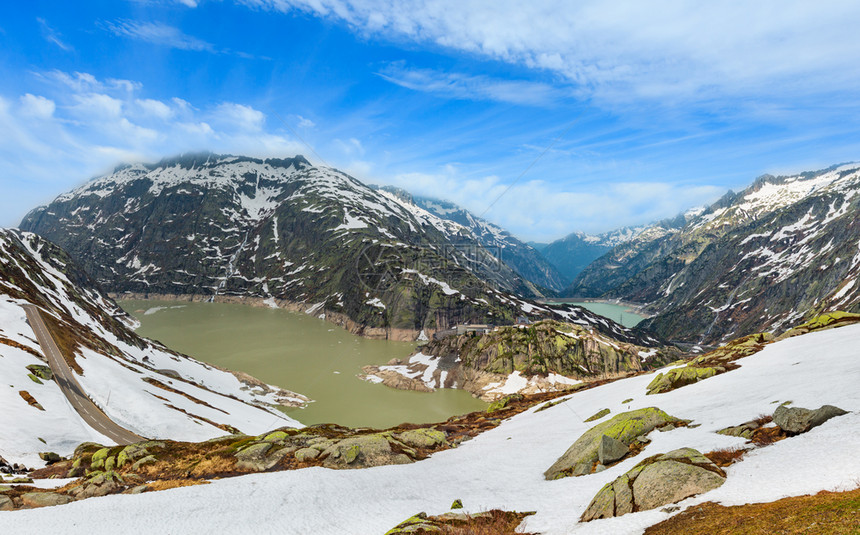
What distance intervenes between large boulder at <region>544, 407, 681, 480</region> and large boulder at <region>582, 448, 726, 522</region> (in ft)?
16.5

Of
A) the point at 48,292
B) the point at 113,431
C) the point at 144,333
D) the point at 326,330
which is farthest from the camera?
the point at 326,330

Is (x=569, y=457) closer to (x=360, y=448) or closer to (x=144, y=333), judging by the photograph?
(x=360, y=448)

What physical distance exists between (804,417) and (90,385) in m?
70.7

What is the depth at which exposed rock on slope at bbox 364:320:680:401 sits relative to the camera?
322ft

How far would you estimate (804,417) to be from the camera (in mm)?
16234

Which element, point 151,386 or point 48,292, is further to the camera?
point 48,292

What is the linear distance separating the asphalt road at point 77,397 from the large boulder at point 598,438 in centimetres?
4386

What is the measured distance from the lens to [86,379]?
50.8 meters

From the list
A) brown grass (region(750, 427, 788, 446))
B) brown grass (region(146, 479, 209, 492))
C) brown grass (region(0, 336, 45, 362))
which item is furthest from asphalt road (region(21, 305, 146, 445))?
brown grass (region(750, 427, 788, 446))

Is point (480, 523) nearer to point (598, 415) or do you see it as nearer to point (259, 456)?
point (259, 456)

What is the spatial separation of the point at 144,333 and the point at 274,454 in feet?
580

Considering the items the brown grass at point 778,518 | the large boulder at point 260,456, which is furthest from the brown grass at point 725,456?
the large boulder at point 260,456

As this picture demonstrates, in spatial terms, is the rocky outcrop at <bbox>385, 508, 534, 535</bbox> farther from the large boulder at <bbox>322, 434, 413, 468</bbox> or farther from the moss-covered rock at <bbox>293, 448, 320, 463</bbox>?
the moss-covered rock at <bbox>293, 448, 320, 463</bbox>

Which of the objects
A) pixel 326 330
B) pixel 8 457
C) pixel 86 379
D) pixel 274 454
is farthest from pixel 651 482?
pixel 326 330
